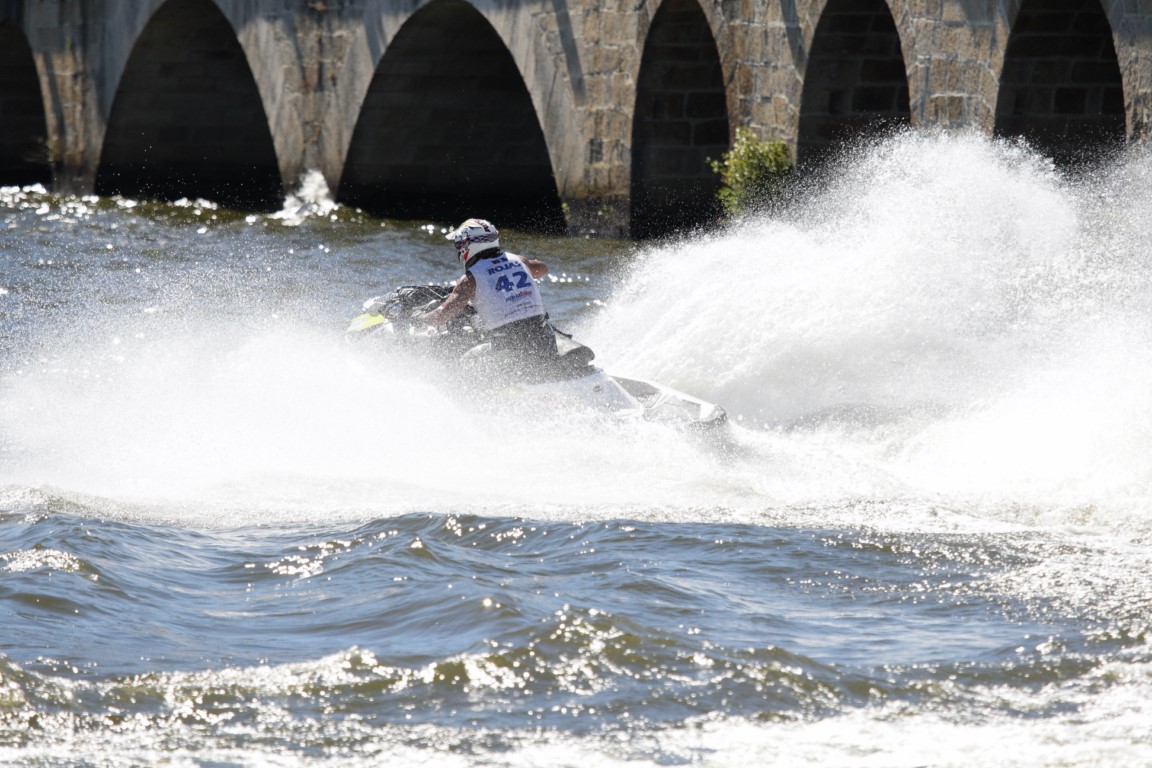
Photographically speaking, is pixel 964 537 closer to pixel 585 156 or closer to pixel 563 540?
pixel 563 540

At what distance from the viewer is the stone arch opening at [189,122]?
1032 inches

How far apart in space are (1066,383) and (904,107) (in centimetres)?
714

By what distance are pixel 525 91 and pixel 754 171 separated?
27.2 ft

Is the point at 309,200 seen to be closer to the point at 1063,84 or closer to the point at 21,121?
the point at 21,121

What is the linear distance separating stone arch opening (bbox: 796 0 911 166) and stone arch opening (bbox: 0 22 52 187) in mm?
19655

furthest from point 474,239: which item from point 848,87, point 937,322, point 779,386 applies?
point 848,87

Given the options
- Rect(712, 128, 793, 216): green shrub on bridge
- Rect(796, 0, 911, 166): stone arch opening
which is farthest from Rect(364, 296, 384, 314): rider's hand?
Rect(796, 0, 911, 166): stone arch opening

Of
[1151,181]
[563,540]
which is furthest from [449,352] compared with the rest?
[1151,181]

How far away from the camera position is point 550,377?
9.52 meters

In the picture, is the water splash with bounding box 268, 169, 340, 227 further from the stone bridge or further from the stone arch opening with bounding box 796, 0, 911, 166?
the stone arch opening with bounding box 796, 0, 911, 166

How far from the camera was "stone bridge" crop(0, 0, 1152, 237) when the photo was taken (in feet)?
46.3

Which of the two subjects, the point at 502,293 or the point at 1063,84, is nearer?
the point at 502,293

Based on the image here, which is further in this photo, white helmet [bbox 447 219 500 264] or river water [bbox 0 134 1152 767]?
white helmet [bbox 447 219 500 264]

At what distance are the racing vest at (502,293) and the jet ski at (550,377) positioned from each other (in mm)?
166
